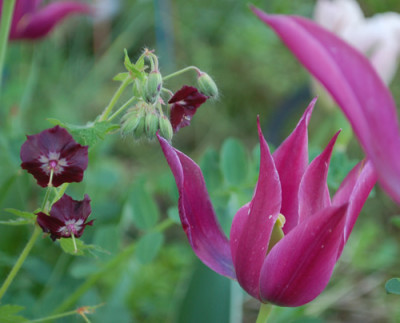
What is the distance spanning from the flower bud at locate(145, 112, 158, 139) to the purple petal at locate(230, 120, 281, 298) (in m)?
0.04

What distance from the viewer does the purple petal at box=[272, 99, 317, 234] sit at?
10.6 inches

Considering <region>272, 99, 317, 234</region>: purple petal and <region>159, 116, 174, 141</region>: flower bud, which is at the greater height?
<region>159, 116, 174, 141</region>: flower bud

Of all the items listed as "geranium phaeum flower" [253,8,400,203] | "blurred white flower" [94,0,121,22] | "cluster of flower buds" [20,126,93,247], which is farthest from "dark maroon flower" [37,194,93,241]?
"blurred white flower" [94,0,121,22]

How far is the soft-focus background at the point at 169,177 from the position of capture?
0.44 m

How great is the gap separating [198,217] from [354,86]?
4.6 inches

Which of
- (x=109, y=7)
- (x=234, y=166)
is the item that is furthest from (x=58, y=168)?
(x=109, y=7)

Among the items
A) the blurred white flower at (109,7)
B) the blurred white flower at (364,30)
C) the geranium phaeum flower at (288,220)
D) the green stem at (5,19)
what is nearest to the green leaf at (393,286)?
the geranium phaeum flower at (288,220)

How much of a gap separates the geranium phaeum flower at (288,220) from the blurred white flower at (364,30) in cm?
38

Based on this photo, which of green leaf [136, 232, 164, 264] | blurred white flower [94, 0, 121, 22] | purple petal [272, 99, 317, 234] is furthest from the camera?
blurred white flower [94, 0, 121, 22]

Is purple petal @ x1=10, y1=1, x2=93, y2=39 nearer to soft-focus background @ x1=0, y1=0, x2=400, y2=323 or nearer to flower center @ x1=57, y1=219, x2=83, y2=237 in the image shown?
soft-focus background @ x1=0, y1=0, x2=400, y2=323

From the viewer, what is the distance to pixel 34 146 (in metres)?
0.24

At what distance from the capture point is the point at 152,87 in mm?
234

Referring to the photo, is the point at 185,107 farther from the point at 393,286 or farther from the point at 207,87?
the point at 393,286

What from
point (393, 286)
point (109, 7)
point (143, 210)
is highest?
point (393, 286)
